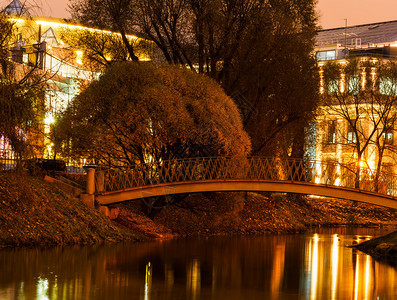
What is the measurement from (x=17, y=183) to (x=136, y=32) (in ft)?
50.9

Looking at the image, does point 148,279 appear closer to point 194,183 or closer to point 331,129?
point 194,183

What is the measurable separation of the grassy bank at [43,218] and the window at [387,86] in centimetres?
3428

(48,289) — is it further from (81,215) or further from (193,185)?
(193,185)

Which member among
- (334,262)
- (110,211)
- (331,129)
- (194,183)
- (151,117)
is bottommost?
(334,262)

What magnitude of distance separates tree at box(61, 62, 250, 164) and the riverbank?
302cm

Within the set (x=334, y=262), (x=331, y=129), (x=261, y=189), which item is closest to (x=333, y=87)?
(x=331, y=129)

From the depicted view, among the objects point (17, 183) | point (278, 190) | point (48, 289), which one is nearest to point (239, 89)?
point (278, 190)

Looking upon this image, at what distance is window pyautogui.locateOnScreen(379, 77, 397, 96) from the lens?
57938 millimetres

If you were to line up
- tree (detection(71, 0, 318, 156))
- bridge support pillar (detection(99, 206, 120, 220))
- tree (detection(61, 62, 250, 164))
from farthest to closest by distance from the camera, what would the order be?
tree (detection(71, 0, 318, 156)), tree (detection(61, 62, 250, 164)), bridge support pillar (detection(99, 206, 120, 220))

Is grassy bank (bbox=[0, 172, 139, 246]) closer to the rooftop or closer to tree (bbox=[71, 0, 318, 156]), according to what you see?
tree (bbox=[71, 0, 318, 156])

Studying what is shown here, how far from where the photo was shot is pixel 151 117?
31562 millimetres

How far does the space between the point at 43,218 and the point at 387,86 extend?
3908 cm

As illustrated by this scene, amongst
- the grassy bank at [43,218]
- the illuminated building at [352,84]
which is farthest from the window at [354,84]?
the grassy bank at [43,218]


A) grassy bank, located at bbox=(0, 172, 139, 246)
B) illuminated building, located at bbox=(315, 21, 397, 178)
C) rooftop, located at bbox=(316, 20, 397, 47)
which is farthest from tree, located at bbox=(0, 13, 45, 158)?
rooftop, located at bbox=(316, 20, 397, 47)
